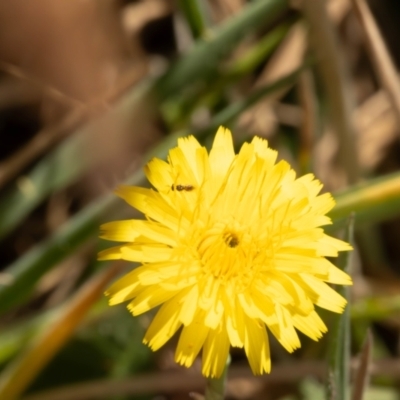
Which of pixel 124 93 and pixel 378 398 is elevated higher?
pixel 124 93

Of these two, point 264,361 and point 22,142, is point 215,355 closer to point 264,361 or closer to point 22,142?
point 264,361

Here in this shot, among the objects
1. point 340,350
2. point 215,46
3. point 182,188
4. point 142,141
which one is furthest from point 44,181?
point 340,350

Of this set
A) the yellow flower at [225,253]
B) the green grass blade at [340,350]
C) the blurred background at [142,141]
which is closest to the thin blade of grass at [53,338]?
the blurred background at [142,141]

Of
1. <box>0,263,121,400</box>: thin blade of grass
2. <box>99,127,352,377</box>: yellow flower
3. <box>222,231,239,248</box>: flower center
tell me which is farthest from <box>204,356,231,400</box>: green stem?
<box>0,263,121,400</box>: thin blade of grass

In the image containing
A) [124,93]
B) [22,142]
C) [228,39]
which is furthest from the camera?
[22,142]

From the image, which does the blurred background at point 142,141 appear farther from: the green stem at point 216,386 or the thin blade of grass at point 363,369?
the green stem at point 216,386

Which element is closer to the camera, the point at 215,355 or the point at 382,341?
the point at 215,355

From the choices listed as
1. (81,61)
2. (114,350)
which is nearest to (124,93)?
(81,61)

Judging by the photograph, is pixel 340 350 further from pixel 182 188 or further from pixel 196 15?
pixel 196 15
